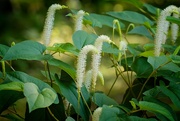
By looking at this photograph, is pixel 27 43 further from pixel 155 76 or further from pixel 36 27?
pixel 36 27

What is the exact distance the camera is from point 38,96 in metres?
0.67

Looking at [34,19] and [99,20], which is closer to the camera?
[99,20]

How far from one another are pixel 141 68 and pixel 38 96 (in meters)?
0.33

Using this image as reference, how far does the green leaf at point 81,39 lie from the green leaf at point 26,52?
73 millimetres

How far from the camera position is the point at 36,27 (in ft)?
13.5

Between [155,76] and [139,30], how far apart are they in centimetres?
26

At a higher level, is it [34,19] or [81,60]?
[34,19]

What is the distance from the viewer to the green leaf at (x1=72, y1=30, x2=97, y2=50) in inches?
32.2

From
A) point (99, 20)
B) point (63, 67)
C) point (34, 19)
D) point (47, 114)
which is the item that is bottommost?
point (47, 114)

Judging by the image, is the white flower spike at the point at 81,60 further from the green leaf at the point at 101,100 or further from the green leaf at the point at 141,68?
the green leaf at the point at 141,68

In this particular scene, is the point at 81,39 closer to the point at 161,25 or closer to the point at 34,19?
the point at 161,25

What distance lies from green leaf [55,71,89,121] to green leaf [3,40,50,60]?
0.21 ft

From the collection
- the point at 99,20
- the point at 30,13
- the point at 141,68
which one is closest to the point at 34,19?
the point at 30,13

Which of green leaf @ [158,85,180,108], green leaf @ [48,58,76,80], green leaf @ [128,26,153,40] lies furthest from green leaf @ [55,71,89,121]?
green leaf @ [128,26,153,40]
